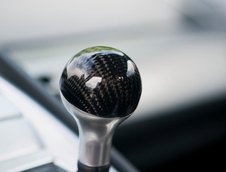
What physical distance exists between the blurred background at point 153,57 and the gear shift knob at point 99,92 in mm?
300

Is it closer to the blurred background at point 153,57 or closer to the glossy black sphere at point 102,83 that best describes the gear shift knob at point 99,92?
the glossy black sphere at point 102,83

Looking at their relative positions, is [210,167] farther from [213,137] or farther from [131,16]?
[131,16]

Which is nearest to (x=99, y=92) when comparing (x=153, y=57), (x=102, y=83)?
(x=102, y=83)

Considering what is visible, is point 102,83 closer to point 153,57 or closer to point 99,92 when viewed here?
point 99,92

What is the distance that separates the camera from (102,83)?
460 millimetres

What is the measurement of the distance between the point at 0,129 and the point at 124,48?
432 mm

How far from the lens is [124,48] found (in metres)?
1.02

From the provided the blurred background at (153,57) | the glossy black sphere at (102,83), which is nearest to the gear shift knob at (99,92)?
the glossy black sphere at (102,83)

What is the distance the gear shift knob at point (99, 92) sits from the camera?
18.3 inches

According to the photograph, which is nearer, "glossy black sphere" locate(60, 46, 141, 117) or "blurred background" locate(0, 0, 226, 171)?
"glossy black sphere" locate(60, 46, 141, 117)

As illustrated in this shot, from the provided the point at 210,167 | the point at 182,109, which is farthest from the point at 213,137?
the point at 182,109

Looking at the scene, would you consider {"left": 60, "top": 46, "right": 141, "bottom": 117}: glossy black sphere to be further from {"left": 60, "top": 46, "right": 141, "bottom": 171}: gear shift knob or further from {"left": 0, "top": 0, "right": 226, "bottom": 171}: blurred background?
{"left": 0, "top": 0, "right": 226, "bottom": 171}: blurred background

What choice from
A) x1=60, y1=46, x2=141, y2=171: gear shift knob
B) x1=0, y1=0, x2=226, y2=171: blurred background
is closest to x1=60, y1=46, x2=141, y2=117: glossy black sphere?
x1=60, y1=46, x2=141, y2=171: gear shift knob

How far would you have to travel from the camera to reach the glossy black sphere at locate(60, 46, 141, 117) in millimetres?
463
